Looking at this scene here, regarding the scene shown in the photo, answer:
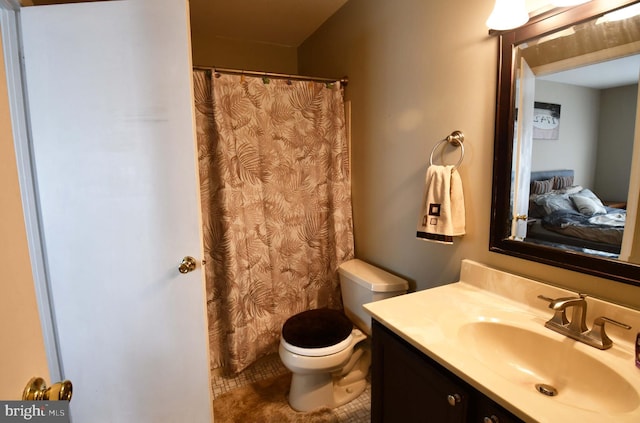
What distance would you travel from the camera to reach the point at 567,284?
1.04 metres

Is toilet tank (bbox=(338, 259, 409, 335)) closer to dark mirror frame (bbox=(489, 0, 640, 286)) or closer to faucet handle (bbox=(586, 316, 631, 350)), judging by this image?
dark mirror frame (bbox=(489, 0, 640, 286))

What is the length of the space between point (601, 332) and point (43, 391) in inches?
54.2

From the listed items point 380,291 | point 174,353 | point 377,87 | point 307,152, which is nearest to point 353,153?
point 307,152

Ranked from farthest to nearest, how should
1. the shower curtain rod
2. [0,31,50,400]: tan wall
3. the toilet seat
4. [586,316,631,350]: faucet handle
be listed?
the shower curtain rod → the toilet seat → [586,316,631,350]: faucet handle → [0,31,50,400]: tan wall

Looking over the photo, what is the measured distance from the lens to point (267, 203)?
203 centimetres

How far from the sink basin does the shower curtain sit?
3.93 ft

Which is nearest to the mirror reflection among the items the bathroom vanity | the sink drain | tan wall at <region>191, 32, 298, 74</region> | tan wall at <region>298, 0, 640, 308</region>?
tan wall at <region>298, 0, 640, 308</region>

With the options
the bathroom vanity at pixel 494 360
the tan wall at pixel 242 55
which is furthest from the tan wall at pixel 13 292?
the tan wall at pixel 242 55

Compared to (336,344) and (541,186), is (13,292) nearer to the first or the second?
(336,344)

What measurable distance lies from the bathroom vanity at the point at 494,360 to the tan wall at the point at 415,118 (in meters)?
0.11

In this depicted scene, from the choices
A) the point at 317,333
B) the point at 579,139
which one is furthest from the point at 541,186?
the point at 317,333

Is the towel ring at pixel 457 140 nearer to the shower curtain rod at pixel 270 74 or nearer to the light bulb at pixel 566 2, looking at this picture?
the light bulb at pixel 566 2

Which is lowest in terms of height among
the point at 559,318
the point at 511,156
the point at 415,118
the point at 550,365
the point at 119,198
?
the point at 550,365

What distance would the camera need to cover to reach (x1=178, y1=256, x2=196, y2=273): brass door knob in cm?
133
